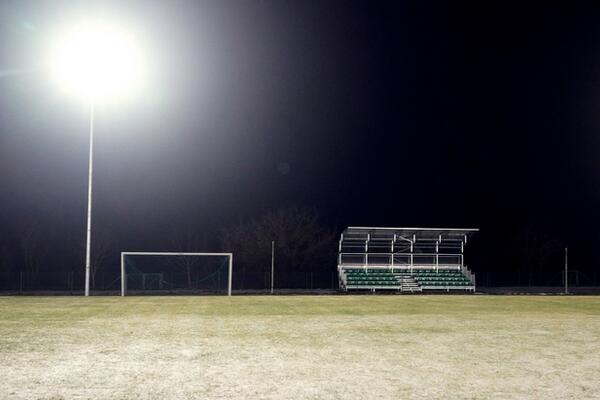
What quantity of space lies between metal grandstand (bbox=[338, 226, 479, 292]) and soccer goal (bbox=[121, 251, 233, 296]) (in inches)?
396

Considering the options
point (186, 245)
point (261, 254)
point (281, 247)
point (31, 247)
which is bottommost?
point (261, 254)

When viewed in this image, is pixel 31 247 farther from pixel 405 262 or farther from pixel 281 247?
pixel 405 262

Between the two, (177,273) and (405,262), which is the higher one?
(405,262)

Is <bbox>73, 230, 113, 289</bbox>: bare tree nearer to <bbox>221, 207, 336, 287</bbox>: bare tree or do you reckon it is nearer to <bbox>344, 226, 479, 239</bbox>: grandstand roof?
<bbox>221, 207, 336, 287</bbox>: bare tree

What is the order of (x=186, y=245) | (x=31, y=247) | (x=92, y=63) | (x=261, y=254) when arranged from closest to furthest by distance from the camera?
(x=92, y=63)
(x=261, y=254)
(x=31, y=247)
(x=186, y=245)

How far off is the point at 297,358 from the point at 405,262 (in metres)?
34.7

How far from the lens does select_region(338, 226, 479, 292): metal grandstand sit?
41625 mm

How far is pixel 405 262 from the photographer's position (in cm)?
4431

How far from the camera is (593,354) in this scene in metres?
11.2

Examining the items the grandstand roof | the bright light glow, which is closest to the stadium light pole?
the bright light glow

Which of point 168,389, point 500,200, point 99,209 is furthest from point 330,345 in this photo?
point 500,200

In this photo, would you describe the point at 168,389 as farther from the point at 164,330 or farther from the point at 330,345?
the point at 164,330

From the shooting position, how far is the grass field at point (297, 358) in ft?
26.3

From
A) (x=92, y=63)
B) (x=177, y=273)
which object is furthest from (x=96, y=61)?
(x=177, y=273)
